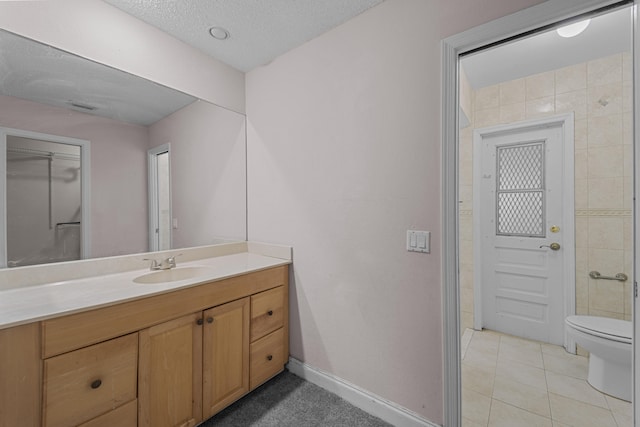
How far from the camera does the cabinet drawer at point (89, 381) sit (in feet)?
3.31

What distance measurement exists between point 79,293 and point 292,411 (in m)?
1.27

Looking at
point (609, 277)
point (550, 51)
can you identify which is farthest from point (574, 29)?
point (609, 277)

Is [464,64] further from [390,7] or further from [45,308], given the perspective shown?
[45,308]

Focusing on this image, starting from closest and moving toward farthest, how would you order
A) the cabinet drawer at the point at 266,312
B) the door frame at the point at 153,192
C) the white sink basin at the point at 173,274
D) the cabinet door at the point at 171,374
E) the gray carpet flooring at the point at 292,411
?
the cabinet door at the point at 171,374 < the gray carpet flooring at the point at 292,411 < the white sink basin at the point at 173,274 < the cabinet drawer at the point at 266,312 < the door frame at the point at 153,192

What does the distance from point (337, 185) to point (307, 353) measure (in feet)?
3.89

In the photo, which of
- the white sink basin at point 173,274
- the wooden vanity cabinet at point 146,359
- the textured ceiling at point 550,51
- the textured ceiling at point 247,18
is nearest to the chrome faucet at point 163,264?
the white sink basin at point 173,274

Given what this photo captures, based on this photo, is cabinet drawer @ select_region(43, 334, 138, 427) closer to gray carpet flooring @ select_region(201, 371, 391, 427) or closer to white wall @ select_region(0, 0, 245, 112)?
gray carpet flooring @ select_region(201, 371, 391, 427)

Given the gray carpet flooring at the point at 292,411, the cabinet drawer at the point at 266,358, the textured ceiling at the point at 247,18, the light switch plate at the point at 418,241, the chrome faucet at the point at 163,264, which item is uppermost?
the textured ceiling at the point at 247,18

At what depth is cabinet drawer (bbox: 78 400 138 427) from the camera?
1107 mm

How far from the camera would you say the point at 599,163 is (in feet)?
7.19

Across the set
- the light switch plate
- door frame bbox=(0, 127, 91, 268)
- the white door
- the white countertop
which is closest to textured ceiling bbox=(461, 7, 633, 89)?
the white door

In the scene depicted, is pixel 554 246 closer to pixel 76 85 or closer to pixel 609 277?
pixel 609 277

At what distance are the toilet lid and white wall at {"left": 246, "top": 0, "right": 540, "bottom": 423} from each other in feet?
4.10

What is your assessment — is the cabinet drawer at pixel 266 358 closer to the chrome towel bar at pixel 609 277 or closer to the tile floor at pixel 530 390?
the tile floor at pixel 530 390
